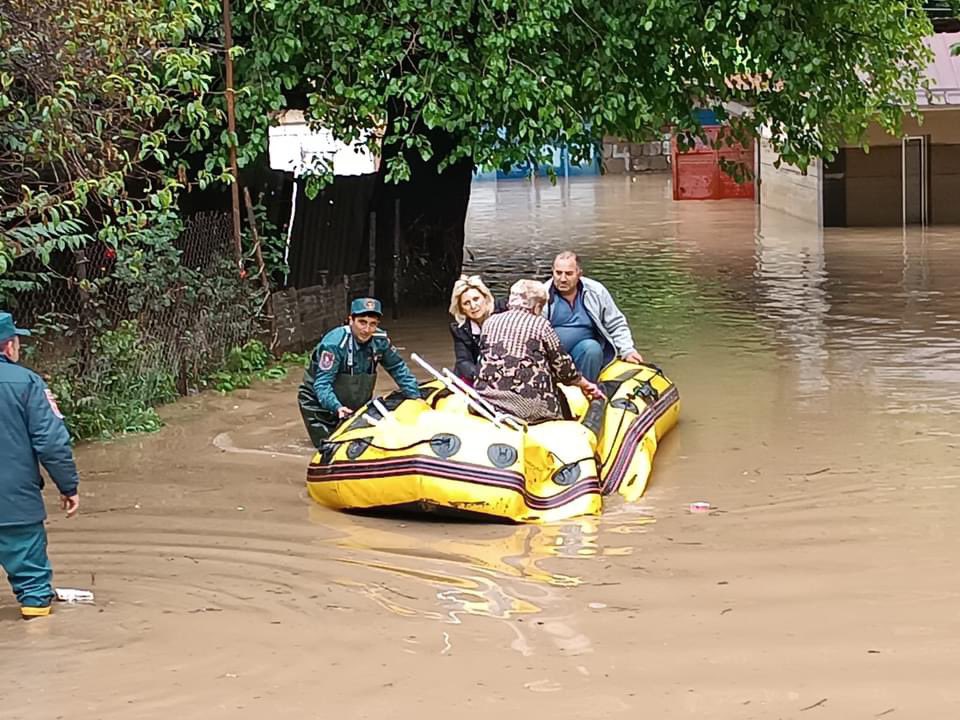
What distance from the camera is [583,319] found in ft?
36.0

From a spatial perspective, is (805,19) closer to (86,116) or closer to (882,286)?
(882,286)

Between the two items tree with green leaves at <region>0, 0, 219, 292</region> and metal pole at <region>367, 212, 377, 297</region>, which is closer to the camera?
tree with green leaves at <region>0, 0, 219, 292</region>

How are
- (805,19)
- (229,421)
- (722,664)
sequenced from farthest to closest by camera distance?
(805,19) < (229,421) < (722,664)

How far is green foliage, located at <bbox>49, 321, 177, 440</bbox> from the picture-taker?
10859 millimetres

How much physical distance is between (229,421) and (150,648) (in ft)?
17.7

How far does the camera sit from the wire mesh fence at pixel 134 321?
1111cm

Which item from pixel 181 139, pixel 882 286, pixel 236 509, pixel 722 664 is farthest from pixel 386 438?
pixel 882 286

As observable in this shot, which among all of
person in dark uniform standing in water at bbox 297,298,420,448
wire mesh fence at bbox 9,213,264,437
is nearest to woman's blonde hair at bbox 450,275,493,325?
person in dark uniform standing in water at bbox 297,298,420,448

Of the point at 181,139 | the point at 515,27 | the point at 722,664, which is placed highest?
the point at 515,27

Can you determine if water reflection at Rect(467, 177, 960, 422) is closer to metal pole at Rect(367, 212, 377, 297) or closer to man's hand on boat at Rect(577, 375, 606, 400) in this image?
man's hand on boat at Rect(577, 375, 606, 400)

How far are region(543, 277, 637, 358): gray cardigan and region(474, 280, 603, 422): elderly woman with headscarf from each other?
1.66 metres

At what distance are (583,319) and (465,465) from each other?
292 centimetres

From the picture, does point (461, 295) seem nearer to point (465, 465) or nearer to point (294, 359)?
point (465, 465)

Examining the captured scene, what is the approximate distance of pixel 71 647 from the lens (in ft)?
20.5
